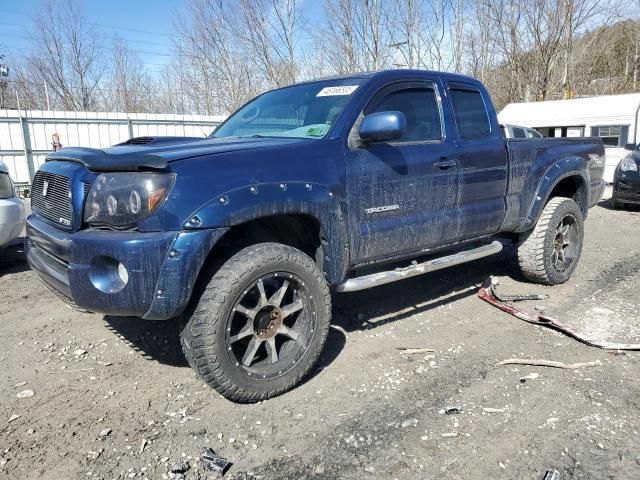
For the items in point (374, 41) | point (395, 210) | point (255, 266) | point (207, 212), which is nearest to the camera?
point (207, 212)

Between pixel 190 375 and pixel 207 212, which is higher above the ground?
pixel 207 212

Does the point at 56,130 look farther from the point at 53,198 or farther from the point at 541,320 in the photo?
the point at 541,320

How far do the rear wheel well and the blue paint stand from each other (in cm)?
61

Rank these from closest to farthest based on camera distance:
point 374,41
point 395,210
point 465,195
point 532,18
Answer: point 395,210 → point 465,195 → point 374,41 → point 532,18

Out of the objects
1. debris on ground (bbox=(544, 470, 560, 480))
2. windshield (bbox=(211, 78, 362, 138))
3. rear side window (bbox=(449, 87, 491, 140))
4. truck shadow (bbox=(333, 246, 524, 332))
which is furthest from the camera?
truck shadow (bbox=(333, 246, 524, 332))

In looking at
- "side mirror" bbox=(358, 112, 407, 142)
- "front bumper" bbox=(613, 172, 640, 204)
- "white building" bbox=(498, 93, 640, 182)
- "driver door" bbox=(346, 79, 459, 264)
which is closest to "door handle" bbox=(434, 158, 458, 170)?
"driver door" bbox=(346, 79, 459, 264)

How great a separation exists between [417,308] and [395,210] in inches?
52.6

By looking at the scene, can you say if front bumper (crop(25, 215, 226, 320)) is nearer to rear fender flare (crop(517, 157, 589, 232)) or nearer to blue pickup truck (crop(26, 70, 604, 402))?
blue pickup truck (crop(26, 70, 604, 402))

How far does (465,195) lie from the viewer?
411 centimetres

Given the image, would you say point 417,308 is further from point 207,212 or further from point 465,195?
point 207,212

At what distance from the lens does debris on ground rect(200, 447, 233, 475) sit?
2.40 meters

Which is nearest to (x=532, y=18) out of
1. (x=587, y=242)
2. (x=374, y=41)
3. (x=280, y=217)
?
(x=374, y=41)

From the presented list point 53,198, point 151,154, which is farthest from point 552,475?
point 53,198

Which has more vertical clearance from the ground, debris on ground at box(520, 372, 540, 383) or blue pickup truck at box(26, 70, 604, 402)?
blue pickup truck at box(26, 70, 604, 402)
